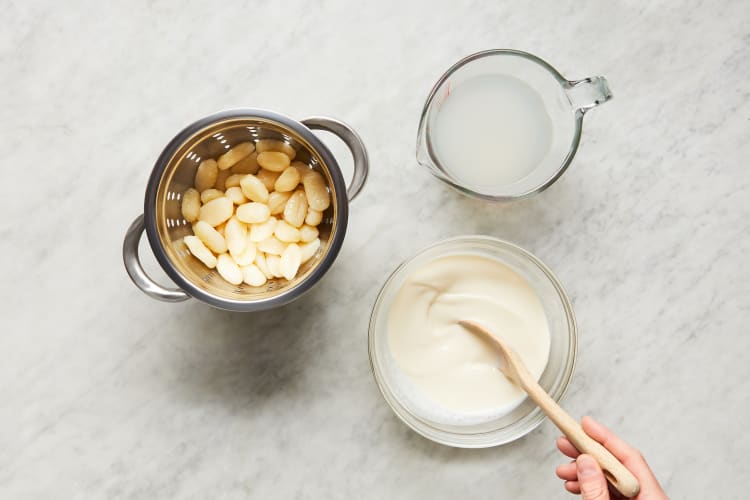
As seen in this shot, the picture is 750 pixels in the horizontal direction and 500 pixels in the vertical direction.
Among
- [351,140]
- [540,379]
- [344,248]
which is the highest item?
[351,140]

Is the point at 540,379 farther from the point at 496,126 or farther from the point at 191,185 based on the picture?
the point at 191,185

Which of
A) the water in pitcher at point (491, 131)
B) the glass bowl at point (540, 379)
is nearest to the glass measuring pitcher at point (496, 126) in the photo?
the water in pitcher at point (491, 131)

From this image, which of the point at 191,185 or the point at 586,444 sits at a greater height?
the point at 191,185

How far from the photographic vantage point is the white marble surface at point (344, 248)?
1022 millimetres

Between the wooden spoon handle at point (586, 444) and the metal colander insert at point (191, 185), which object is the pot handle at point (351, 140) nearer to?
the metal colander insert at point (191, 185)

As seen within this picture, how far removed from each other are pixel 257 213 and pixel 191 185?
4.2 inches

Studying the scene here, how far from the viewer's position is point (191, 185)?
898 mm

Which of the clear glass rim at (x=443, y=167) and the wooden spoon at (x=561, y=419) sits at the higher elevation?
the clear glass rim at (x=443, y=167)

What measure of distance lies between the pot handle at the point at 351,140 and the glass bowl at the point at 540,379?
0.16 meters

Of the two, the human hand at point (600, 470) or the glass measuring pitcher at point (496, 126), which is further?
the glass measuring pitcher at point (496, 126)

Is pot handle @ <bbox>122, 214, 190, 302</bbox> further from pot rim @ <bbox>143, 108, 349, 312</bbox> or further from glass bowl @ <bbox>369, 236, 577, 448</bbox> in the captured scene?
glass bowl @ <bbox>369, 236, 577, 448</bbox>

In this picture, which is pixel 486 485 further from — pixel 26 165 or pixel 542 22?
pixel 26 165

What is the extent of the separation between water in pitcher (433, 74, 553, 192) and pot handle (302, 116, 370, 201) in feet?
0.48

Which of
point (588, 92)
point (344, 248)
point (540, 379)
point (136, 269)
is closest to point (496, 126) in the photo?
point (588, 92)
